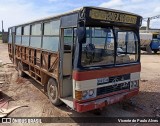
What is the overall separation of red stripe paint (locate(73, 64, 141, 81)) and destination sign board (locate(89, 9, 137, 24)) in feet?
4.23

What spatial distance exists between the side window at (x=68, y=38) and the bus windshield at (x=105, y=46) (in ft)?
1.92

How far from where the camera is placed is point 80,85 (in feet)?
17.1

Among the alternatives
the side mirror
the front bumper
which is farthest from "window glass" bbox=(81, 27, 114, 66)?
the front bumper

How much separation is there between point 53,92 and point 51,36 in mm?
1780

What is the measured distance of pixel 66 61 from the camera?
20.4 ft

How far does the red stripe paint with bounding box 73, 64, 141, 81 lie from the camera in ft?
17.1

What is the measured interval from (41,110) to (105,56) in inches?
104

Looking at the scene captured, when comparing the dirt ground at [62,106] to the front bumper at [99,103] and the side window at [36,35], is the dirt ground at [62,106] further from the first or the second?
the side window at [36,35]

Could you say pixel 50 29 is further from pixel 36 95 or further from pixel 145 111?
pixel 145 111

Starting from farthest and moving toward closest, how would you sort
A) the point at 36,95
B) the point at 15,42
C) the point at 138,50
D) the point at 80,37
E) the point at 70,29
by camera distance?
the point at 15,42
the point at 36,95
the point at 138,50
the point at 70,29
the point at 80,37

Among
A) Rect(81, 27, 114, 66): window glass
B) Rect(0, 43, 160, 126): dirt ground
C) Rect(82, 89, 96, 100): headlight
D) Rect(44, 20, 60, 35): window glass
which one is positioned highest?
Rect(44, 20, 60, 35): window glass

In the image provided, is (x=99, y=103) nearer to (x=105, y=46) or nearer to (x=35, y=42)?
(x=105, y=46)

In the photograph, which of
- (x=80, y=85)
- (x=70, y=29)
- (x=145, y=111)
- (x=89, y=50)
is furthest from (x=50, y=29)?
(x=145, y=111)

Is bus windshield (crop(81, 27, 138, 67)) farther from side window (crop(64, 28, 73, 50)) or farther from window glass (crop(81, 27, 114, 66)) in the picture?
side window (crop(64, 28, 73, 50))
